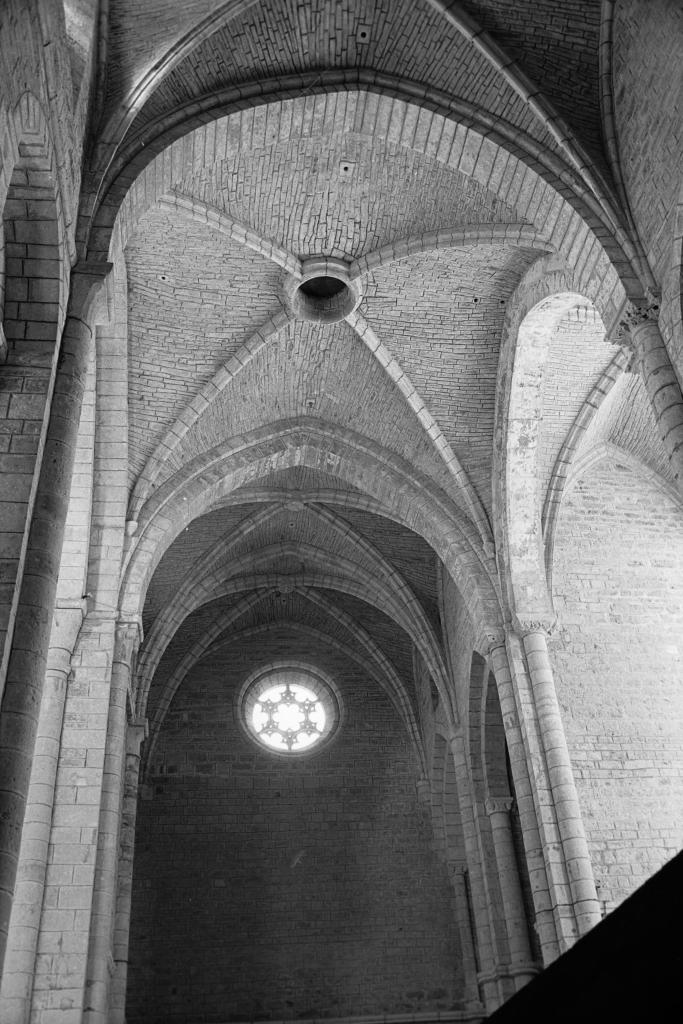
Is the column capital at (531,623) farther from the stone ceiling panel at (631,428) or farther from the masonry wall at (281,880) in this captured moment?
the masonry wall at (281,880)

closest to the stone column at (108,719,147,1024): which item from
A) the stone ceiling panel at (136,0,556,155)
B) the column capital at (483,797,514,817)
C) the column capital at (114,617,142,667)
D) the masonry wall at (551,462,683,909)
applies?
the column capital at (114,617,142,667)

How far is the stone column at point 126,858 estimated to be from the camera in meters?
10.7

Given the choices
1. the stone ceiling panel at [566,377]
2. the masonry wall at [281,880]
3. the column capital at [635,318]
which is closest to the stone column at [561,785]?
the stone ceiling panel at [566,377]

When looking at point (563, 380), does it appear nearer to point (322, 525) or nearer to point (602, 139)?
point (602, 139)

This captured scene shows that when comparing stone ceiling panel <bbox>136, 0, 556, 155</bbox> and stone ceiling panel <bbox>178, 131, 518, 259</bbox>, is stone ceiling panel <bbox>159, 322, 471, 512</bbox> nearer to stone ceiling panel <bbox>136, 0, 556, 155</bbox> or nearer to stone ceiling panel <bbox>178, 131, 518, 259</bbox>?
stone ceiling panel <bbox>178, 131, 518, 259</bbox>

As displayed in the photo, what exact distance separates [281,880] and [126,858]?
3.93 m

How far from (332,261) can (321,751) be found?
374 inches

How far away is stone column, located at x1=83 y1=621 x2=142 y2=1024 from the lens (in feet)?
25.7

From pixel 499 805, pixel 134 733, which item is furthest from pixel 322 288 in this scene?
pixel 499 805

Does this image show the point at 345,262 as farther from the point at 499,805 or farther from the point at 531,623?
the point at 499,805

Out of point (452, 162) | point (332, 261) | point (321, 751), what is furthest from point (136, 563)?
point (321, 751)

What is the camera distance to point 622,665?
1046 centimetres

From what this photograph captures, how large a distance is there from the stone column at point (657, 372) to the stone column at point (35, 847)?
5.25 m

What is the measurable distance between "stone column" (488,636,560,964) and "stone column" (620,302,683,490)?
13.2 feet
